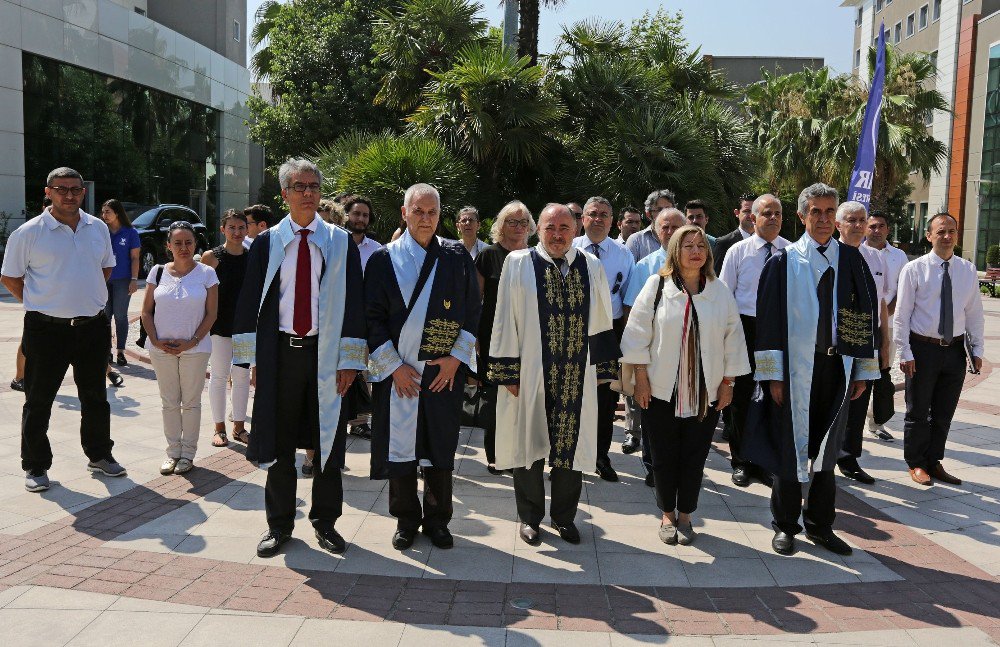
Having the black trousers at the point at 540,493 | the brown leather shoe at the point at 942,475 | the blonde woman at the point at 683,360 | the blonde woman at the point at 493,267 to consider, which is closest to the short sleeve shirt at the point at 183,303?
the blonde woman at the point at 493,267

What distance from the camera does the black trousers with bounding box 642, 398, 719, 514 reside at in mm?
4891

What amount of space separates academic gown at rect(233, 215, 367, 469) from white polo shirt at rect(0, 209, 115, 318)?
1717mm

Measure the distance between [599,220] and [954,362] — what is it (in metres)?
2.87

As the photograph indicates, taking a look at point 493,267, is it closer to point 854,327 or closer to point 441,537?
point 441,537

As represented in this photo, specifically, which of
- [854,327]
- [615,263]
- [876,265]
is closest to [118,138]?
[615,263]

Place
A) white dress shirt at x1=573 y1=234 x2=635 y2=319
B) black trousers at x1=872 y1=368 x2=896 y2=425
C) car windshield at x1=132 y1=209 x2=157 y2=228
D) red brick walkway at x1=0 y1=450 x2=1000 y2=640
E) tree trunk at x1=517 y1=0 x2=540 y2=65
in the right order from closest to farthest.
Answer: red brick walkway at x1=0 y1=450 x2=1000 y2=640
white dress shirt at x1=573 y1=234 x2=635 y2=319
black trousers at x1=872 y1=368 x2=896 y2=425
tree trunk at x1=517 y1=0 x2=540 y2=65
car windshield at x1=132 y1=209 x2=157 y2=228

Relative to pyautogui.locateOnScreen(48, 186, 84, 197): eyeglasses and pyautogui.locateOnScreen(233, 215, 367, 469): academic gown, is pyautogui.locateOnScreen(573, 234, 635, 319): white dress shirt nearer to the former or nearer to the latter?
pyautogui.locateOnScreen(233, 215, 367, 469): academic gown

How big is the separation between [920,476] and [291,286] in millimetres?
4847

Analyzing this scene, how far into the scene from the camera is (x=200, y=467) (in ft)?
20.4

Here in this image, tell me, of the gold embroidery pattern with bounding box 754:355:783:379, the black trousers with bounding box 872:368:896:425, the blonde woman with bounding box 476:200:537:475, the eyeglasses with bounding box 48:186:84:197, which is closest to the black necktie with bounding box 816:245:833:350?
the gold embroidery pattern with bounding box 754:355:783:379

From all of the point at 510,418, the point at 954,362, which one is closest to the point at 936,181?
the point at 954,362

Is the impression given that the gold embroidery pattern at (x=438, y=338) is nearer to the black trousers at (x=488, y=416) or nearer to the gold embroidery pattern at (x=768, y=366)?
the black trousers at (x=488, y=416)

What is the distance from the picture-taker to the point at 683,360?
481cm

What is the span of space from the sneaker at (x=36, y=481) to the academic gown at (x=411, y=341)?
242cm
